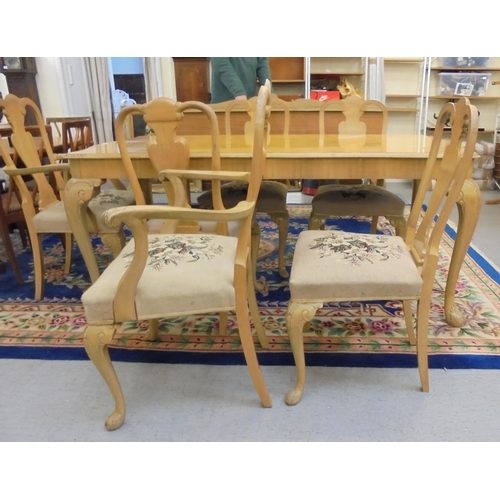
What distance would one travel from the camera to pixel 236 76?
9.93 feet

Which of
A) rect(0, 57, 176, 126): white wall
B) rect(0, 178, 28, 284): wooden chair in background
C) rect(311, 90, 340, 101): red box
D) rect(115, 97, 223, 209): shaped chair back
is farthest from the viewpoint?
rect(0, 57, 176, 126): white wall

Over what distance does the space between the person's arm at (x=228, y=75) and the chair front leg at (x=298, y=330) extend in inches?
83.1

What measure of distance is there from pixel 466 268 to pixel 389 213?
62 centimetres

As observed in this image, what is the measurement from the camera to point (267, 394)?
132 centimetres

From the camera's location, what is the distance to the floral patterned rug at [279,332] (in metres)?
1.55

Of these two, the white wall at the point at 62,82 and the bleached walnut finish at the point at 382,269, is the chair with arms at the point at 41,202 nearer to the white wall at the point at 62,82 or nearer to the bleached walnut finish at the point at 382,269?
the bleached walnut finish at the point at 382,269

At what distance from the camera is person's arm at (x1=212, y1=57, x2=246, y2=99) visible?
2941mm

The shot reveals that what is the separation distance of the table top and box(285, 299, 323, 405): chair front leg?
623 mm

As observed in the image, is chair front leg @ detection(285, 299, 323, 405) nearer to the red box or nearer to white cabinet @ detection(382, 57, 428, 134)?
the red box

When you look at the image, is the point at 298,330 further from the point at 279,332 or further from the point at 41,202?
the point at 41,202

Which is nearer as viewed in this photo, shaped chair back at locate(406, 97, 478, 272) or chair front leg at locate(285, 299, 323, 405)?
shaped chair back at locate(406, 97, 478, 272)

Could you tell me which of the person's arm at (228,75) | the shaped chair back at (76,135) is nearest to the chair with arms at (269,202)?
the person's arm at (228,75)

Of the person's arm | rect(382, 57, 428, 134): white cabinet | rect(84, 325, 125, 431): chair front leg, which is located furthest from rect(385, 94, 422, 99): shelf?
rect(84, 325, 125, 431): chair front leg

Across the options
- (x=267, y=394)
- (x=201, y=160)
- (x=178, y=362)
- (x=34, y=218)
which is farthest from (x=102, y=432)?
(x=34, y=218)
